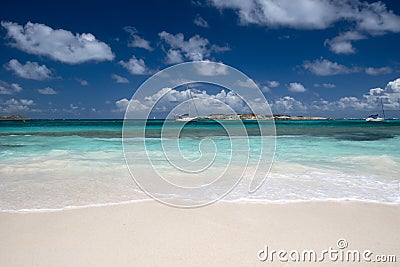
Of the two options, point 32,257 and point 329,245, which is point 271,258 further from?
point 32,257

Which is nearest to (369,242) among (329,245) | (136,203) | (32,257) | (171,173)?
(329,245)

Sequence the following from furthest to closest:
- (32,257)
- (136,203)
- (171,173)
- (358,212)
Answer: (171,173) → (136,203) → (358,212) → (32,257)

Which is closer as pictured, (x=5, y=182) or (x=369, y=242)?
(x=369, y=242)

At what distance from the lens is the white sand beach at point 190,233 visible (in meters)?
3.16

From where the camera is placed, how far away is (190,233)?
377cm

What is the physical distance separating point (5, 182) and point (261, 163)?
7364 millimetres

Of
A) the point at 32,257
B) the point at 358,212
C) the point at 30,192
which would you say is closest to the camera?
the point at 32,257

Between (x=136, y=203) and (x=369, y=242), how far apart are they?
11.8 feet

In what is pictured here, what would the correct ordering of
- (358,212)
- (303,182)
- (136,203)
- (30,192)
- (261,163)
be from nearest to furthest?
(358,212) → (136,203) → (30,192) → (303,182) → (261,163)

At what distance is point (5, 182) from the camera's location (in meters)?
6.68

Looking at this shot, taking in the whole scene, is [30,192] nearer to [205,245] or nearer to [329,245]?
[205,245]

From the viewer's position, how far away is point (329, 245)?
11.4 ft

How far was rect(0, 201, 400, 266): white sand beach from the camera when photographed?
3.16 m

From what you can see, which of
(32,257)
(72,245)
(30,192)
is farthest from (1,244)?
(30,192)
